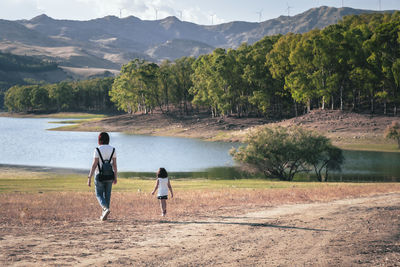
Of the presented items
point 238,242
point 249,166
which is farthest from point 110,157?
point 249,166

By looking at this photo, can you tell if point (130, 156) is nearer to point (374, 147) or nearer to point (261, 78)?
point (374, 147)

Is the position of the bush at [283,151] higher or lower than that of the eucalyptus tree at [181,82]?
lower

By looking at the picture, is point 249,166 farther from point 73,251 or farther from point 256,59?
point 256,59

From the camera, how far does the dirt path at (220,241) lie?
476 inches

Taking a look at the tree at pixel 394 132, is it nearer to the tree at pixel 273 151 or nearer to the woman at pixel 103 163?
the tree at pixel 273 151

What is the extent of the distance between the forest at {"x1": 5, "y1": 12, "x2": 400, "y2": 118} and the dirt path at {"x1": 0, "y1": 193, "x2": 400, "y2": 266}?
280ft

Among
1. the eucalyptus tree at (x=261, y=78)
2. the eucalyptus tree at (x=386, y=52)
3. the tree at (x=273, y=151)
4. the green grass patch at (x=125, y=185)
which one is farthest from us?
the eucalyptus tree at (x=261, y=78)

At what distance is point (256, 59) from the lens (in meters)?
123

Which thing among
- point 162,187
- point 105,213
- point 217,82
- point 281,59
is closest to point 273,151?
point 162,187

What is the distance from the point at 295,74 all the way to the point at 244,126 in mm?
18653

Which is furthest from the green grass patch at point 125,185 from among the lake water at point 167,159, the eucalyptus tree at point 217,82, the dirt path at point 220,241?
the eucalyptus tree at point 217,82

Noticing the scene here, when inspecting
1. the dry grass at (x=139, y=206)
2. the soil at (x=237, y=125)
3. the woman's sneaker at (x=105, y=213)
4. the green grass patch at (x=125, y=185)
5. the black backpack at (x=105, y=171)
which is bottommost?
the green grass patch at (x=125, y=185)

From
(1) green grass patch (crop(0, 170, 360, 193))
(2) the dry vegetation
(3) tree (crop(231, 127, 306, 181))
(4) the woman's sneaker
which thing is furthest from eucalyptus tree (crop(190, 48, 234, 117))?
(4) the woman's sneaker

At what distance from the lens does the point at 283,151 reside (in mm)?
51531
